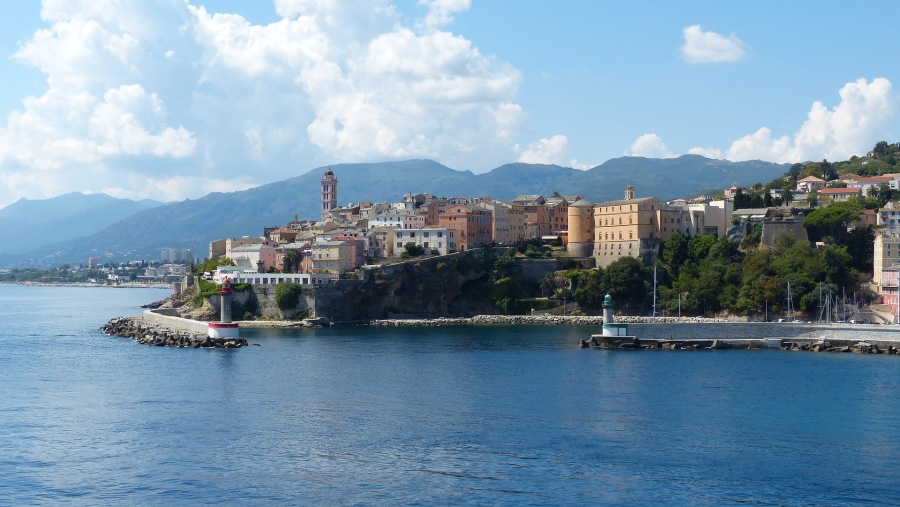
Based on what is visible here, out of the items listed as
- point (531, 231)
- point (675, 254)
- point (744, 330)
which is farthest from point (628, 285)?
point (744, 330)

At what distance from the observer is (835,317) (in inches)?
2136

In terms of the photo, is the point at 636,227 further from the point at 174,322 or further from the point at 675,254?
the point at 174,322

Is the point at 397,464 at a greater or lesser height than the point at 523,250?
lesser

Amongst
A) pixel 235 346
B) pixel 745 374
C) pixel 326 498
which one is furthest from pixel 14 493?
pixel 235 346

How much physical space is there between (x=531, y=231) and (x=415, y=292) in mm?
16261

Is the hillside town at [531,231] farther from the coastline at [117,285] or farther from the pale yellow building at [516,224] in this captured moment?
the coastline at [117,285]

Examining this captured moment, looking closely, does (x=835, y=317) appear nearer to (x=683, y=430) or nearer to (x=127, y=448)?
(x=683, y=430)

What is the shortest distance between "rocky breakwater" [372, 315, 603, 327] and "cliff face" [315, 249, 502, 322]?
2.06 meters

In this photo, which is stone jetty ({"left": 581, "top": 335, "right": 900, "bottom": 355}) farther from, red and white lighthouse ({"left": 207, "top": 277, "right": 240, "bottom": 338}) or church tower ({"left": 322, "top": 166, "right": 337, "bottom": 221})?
church tower ({"left": 322, "top": 166, "right": 337, "bottom": 221})

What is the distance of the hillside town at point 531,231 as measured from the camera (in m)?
66.8

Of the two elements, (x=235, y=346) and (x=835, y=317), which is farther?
(x=835, y=317)

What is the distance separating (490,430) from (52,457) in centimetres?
1039

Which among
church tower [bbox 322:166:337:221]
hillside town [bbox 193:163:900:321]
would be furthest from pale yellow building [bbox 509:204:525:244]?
church tower [bbox 322:166:337:221]

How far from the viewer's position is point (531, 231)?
263 ft
